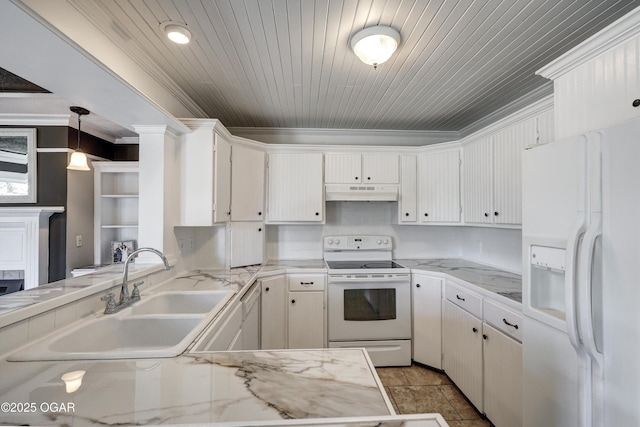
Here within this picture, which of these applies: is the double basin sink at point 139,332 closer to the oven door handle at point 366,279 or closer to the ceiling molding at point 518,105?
the oven door handle at point 366,279

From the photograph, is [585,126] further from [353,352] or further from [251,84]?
[251,84]

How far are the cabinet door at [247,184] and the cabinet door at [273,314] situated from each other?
0.70m

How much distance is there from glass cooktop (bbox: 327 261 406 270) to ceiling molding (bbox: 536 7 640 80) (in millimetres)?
1955

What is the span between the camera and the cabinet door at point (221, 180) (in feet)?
7.49

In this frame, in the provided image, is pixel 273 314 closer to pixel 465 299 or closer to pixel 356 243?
pixel 356 243

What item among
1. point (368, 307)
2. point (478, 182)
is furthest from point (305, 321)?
point (478, 182)

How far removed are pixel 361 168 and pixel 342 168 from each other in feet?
0.69

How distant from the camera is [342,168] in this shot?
2979 mm

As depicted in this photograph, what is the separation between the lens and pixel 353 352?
3.28ft

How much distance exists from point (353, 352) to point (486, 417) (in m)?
1.68

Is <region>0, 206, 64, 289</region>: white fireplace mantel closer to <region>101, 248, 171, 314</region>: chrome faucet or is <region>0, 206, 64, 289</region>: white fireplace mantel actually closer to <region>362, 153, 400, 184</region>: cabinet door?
<region>101, 248, 171, 314</region>: chrome faucet

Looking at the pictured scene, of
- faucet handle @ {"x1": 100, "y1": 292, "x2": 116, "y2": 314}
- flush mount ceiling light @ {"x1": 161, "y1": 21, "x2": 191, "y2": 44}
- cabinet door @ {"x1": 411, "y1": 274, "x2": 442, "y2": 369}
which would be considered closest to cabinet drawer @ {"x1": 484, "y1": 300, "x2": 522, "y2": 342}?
cabinet door @ {"x1": 411, "y1": 274, "x2": 442, "y2": 369}

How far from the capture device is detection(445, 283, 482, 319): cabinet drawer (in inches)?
78.5

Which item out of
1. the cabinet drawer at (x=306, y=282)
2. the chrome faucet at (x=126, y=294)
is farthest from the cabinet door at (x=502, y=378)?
the chrome faucet at (x=126, y=294)
